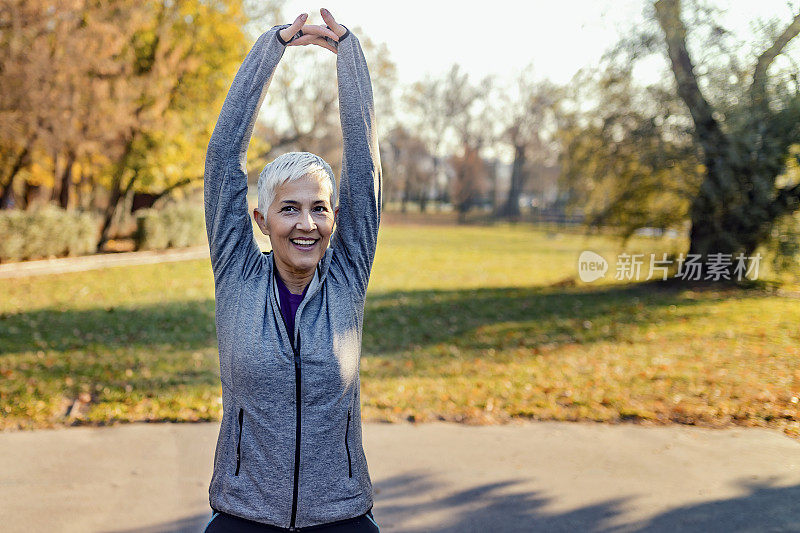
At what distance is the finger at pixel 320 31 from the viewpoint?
207 centimetres

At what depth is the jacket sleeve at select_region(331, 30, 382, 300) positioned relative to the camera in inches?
78.7

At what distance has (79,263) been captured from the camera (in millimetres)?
15500

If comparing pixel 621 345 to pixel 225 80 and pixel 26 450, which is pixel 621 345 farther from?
pixel 225 80

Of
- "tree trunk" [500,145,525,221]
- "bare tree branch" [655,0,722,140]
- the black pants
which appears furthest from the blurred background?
"tree trunk" [500,145,525,221]

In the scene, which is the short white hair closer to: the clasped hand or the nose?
the nose

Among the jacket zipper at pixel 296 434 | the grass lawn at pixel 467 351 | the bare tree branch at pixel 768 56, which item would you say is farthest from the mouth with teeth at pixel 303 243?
the bare tree branch at pixel 768 56

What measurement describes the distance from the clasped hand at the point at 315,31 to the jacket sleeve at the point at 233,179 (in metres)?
0.10

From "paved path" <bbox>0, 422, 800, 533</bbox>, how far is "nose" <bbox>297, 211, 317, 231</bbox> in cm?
230

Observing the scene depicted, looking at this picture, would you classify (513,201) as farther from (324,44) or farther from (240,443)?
(240,443)

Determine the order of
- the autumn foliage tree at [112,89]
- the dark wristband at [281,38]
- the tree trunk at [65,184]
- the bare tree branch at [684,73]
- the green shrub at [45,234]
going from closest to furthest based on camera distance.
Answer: the dark wristband at [281,38]
the bare tree branch at [684,73]
the autumn foliage tree at [112,89]
the green shrub at [45,234]
the tree trunk at [65,184]

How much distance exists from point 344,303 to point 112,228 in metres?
20.9

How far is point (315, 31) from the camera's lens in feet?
6.86

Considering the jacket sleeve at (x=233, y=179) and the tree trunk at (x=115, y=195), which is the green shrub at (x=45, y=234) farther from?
the jacket sleeve at (x=233, y=179)

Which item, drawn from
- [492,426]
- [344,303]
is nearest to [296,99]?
[492,426]
